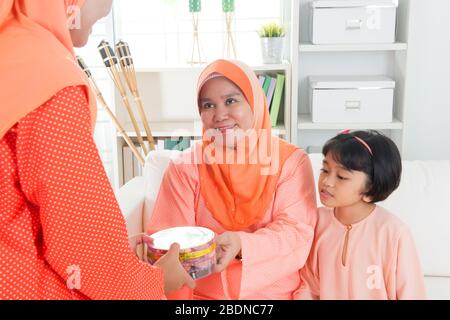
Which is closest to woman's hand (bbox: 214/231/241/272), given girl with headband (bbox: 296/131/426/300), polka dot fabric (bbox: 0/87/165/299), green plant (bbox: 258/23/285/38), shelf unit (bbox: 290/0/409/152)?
girl with headband (bbox: 296/131/426/300)

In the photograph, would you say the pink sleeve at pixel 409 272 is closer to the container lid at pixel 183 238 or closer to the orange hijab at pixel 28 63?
the container lid at pixel 183 238

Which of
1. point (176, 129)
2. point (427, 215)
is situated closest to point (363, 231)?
point (427, 215)

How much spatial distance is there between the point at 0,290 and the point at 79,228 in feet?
0.51

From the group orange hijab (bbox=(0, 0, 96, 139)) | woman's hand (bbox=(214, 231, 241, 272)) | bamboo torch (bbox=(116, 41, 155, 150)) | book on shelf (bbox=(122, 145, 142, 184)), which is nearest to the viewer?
orange hijab (bbox=(0, 0, 96, 139))

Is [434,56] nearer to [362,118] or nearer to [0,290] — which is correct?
[362,118]

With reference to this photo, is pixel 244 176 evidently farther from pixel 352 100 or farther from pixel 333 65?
pixel 333 65

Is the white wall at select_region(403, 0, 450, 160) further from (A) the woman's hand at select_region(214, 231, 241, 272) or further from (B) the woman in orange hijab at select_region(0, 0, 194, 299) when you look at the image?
(B) the woman in orange hijab at select_region(0, 0, 194, 299)

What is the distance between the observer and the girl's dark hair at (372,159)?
1.27 meters

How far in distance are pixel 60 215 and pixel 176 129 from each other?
74.3 inches

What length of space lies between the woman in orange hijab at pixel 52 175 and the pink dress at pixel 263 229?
408 millimetres

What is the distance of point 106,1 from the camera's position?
2.96ft

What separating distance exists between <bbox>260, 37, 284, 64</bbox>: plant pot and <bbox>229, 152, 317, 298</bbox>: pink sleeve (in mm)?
1188

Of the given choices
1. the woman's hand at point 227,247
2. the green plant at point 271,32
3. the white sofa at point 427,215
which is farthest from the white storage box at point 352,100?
the woman's hand at point 227,247

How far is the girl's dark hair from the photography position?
1272 mm
